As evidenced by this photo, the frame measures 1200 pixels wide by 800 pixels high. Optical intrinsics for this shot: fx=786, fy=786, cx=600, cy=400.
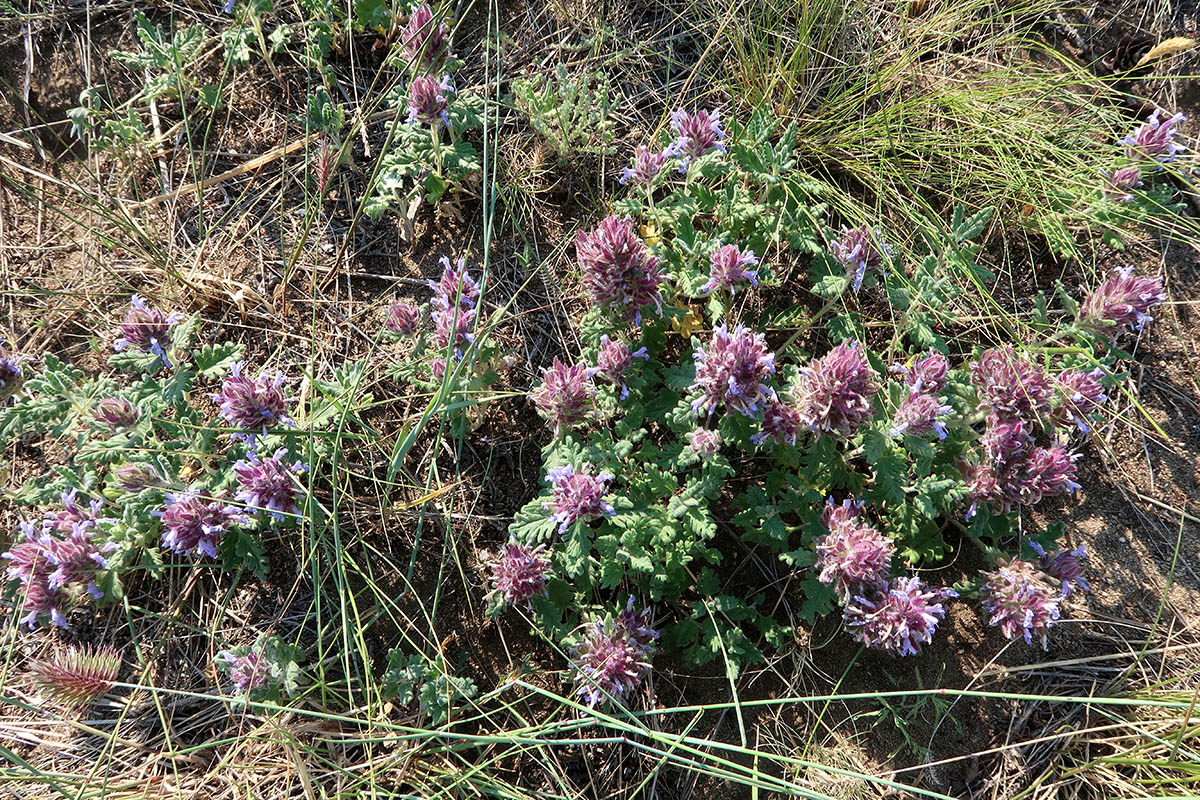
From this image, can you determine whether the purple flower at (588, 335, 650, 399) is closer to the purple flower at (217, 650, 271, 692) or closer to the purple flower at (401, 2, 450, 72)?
the purple flower at (401, 2, 450, 72)

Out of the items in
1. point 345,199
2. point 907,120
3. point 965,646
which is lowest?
point 965,646

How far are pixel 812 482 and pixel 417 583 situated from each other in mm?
1794

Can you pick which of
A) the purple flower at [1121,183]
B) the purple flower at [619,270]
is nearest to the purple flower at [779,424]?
the purple flower at [619,270]

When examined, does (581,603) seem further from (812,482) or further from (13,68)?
(13,68)

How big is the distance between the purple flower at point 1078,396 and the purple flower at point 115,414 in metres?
3.71

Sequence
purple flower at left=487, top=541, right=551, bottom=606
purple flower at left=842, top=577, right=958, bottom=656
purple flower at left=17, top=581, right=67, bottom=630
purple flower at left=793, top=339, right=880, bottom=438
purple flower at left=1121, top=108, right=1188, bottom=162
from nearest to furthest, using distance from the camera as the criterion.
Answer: purple flower at left=793, top=339, right=880, bottom=438
purple flower at left=842, top=577, right=958, bottom=656
purple flower at left=487, top=541, right=551, bottom=606
purple flower at left=17, top=581, right=67, bottom=630
purple flower at left=1121, top=108, right=1188, bottom=162

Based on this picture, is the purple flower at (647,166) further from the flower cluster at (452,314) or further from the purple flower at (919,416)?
the purple flower at (919,416)

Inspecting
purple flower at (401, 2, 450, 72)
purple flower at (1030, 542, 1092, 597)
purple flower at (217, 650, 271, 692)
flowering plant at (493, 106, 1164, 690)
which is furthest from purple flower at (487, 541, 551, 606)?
purple flower at (401, 2, 450, 72)

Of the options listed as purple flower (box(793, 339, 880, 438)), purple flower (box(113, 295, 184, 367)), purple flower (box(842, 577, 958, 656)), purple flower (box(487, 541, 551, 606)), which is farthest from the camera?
purple flower (box(113, 295, 184, 367))

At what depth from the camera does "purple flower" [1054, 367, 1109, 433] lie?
10.1 feet

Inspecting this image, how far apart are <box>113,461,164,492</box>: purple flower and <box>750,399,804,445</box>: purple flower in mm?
2466

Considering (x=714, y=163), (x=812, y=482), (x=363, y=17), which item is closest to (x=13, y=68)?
(x=363, y=17)

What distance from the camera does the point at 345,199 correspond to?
399 cm

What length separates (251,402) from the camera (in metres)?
3.26
